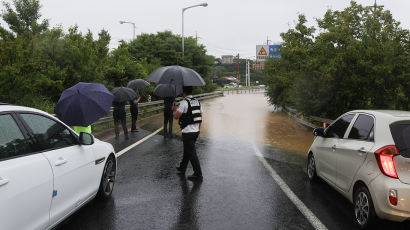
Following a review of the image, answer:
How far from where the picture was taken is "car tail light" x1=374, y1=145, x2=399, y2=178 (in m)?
4.09

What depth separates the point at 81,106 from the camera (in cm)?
659

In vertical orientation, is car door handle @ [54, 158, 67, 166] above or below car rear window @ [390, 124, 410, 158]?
below

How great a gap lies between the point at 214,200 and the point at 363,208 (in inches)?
84.2

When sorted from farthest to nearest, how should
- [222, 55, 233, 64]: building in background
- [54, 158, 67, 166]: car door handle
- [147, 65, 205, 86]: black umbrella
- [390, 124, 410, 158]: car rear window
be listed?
[222, 55, 233, 64]: building in background
[147, 65, 205, 86]: black umbrella
[390, 124, 410, 158]: car rear window
[54, 158, 67, 166]: car door handle

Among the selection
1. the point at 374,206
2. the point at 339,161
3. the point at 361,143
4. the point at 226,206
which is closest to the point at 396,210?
the point at 374,206

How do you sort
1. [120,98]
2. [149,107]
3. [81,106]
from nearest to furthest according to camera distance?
1. [81,106]
2. [120,98]
3. [149,107]

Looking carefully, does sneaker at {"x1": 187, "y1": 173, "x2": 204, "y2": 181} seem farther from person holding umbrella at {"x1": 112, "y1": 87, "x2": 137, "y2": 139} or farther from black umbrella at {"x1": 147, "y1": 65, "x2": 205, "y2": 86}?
person holding umbrella at {"x1": 112, "y1": 87, "x2": 137, "y2": 139}

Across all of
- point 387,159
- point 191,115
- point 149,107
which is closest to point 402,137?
point 387,159

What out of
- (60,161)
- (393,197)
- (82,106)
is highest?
(82,106)

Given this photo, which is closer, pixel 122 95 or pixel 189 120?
pixel 189 120

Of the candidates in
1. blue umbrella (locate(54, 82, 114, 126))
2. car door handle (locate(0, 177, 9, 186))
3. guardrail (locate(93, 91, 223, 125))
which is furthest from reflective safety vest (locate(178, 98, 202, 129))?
guardrail (locate(93, 91, 223, 125))

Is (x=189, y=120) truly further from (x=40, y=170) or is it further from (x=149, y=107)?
(x=149, y=107)

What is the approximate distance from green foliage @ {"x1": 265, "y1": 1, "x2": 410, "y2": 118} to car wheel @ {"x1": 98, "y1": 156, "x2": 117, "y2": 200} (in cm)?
975

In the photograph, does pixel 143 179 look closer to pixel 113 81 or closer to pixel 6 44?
pixel 6 44
